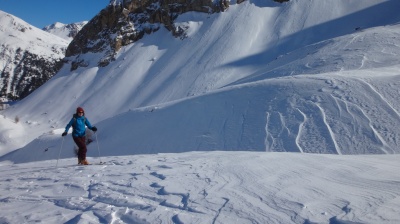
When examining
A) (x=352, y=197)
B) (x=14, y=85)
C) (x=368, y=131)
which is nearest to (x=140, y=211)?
(x=352, y=197)

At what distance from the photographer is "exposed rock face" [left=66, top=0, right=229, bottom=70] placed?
146 ft

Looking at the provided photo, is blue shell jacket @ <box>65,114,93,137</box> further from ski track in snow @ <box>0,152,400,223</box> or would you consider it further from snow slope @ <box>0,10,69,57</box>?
snow slope @ <box>0,10,69,57</box>

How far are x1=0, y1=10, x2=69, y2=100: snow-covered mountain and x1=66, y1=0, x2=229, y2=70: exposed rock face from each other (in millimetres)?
Result: 39268

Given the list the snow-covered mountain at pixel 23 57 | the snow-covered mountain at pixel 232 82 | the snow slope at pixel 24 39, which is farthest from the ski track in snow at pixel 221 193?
the snow slope at pixel 24 39

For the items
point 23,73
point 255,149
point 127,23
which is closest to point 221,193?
point 255,149

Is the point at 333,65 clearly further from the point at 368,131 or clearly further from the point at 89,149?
the point at 89,149

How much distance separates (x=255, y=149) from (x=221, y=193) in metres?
5.83

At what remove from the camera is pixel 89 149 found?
640 inches

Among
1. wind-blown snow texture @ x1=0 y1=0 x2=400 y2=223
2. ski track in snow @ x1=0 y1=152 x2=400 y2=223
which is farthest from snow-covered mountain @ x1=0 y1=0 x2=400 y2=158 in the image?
ski track in snow @ x1=0 y1=152 x2=400 y2=223

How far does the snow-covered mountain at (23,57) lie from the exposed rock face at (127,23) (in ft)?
129

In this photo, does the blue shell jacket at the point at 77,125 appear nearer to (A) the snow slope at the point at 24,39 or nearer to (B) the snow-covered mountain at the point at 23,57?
(B) the snow-covered mountain at the point at 23,57

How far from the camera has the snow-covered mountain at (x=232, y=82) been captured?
31.8 feet

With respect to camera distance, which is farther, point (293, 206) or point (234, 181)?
point (234, 181)

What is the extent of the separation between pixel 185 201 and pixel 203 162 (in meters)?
2.26
